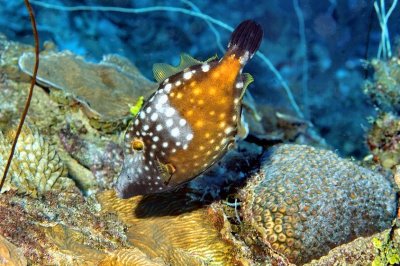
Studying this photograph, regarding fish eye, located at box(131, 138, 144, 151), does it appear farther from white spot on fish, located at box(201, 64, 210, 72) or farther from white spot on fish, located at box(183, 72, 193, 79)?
white spot on fish, located at box(201, 64, 210, 72)

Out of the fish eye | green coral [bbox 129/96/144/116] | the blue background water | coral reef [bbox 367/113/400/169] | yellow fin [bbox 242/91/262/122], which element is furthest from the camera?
the blue background water

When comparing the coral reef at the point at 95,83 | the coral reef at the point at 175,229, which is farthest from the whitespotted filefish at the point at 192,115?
the coral reef at the point at 95,83

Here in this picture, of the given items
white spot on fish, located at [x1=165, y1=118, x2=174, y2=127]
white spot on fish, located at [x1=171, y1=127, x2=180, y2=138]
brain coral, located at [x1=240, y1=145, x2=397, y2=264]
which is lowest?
brain coral, located at [x1=240, y1=145, x2=397, y2=264]

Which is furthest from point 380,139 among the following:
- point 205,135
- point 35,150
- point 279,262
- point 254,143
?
point 35,150

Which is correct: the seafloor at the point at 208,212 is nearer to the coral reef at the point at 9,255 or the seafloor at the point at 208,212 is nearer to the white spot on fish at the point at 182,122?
the coral reef at the point at 9,255

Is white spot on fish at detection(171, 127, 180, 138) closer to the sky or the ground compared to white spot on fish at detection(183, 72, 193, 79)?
closer to the ground

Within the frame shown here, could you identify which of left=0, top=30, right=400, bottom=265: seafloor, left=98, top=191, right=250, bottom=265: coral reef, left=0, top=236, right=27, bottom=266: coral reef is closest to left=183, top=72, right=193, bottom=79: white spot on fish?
A: left=0, top=30, right=400, bottom=265: seafloor

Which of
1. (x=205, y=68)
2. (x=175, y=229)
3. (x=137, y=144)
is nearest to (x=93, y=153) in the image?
(x=175, y=229)

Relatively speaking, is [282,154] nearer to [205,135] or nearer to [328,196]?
[328,196]
